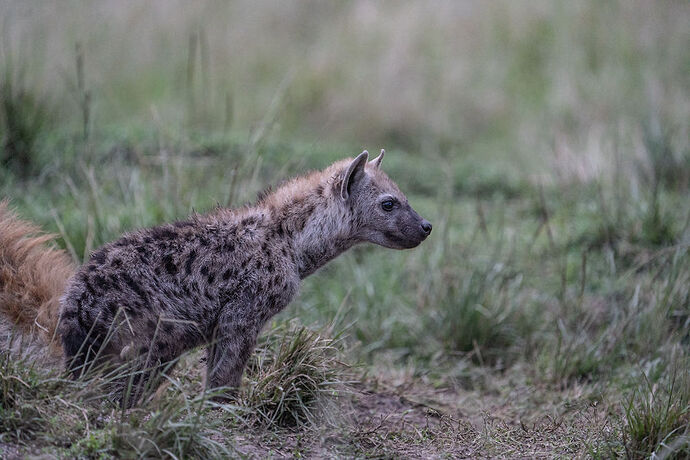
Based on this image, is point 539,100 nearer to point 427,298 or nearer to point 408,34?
point 408,34

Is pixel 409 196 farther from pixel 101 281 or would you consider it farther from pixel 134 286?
pixel 101 281

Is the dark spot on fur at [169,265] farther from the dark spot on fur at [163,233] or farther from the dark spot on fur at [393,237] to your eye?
the dark spot on fur at [393,237]

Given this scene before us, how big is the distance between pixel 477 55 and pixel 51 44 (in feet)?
19.4

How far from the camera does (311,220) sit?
4.66 meters

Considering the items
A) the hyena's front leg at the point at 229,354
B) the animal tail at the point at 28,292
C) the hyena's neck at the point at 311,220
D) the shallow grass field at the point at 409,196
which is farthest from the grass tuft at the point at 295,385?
the animal tail at the point at 28,292

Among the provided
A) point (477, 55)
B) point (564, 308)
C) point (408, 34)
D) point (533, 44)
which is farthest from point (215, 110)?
point (564, 308)

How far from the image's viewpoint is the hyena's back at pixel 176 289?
12.8 ft

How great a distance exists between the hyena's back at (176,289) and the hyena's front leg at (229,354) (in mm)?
10

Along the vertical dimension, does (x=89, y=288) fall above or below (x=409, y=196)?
above

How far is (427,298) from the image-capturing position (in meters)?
6.70

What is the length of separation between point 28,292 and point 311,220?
5.03ft

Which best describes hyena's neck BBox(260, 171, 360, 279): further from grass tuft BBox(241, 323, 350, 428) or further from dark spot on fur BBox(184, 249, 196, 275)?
dark spot on fur BBox(184, 249, 196, 275)

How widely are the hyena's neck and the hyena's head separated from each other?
85mm

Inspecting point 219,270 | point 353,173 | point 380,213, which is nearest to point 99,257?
point 219,270
